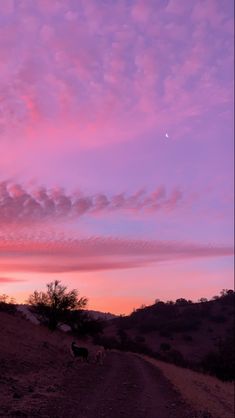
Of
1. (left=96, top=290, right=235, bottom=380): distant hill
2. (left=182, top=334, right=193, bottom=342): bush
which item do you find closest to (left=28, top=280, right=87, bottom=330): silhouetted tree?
(left=96, top=290, right=235, bottom=380): distant hill

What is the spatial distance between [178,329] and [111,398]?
279 ft

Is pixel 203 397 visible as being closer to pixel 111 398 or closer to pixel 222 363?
pixel 111 398

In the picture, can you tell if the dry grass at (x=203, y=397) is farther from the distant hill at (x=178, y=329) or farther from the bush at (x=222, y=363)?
the distant hill at (x=178, y=329)

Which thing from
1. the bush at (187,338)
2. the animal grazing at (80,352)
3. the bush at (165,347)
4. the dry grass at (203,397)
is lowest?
the dry grass at (203,397)

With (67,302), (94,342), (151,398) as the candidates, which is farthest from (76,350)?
(94,342)

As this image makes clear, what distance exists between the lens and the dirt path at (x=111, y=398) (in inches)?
602

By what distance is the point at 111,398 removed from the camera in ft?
60.5

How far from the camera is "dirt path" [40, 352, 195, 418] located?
50.2 ft

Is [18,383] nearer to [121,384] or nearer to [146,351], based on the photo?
[121,384]

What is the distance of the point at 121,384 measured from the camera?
23047 mm

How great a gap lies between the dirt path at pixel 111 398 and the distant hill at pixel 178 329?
133 feet

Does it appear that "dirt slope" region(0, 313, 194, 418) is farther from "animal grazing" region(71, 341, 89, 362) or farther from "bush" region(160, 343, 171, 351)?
"bush" region(160, 343, 171, 351)

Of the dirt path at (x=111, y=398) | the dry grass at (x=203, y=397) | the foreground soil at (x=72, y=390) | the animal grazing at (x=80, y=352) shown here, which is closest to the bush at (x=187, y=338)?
the dry grass at (x=203, y=397)

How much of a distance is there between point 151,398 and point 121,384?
2.89 m
